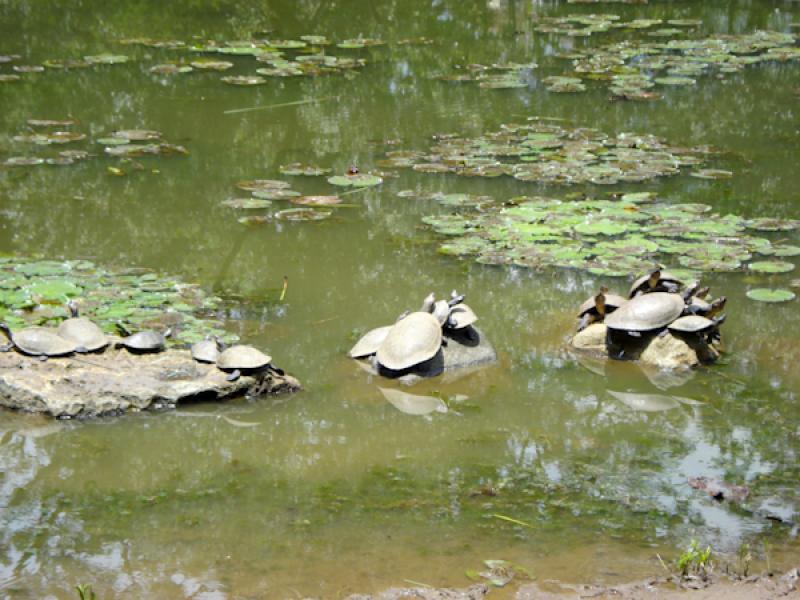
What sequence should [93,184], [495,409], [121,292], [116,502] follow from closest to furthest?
[116,502] → [495,409] → [121,292] → [93,184]

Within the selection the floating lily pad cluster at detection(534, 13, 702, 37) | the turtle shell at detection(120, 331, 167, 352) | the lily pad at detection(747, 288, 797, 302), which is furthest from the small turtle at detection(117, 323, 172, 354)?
the floating lily pad cluster at detection(534, 13, 702, 37)

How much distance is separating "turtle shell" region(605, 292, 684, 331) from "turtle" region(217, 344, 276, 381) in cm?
228

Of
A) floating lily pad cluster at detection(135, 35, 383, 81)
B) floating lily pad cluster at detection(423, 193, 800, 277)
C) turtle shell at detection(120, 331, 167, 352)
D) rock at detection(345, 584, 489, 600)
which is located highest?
floating lily pad cluster at detection(135, 35, 383, 81)

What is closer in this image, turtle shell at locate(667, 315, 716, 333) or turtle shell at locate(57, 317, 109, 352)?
turtle shell at locate(57, 317, 109, 352)

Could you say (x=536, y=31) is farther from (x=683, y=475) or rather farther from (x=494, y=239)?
(x=683, y=475)

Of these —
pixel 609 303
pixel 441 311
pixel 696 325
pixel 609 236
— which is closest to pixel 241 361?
pixel 441 311

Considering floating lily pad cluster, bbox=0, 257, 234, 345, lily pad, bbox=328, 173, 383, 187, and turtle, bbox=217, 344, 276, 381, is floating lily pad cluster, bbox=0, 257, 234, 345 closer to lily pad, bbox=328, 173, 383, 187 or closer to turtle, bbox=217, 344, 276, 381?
turtle, bbox=217, 344, 276, 381

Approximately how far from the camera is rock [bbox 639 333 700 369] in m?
6.62

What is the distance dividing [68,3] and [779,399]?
49.4ft

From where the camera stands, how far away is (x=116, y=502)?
5.02 meters

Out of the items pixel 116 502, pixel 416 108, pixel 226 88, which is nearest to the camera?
pixel 116 502

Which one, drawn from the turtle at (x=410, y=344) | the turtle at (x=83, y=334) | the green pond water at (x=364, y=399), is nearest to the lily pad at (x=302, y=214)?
the green pond water at (x=364, y=399)

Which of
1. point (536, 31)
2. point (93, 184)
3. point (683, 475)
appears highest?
point (536, 31)

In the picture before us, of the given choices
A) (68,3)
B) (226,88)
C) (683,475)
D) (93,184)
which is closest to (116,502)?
(683,475)
